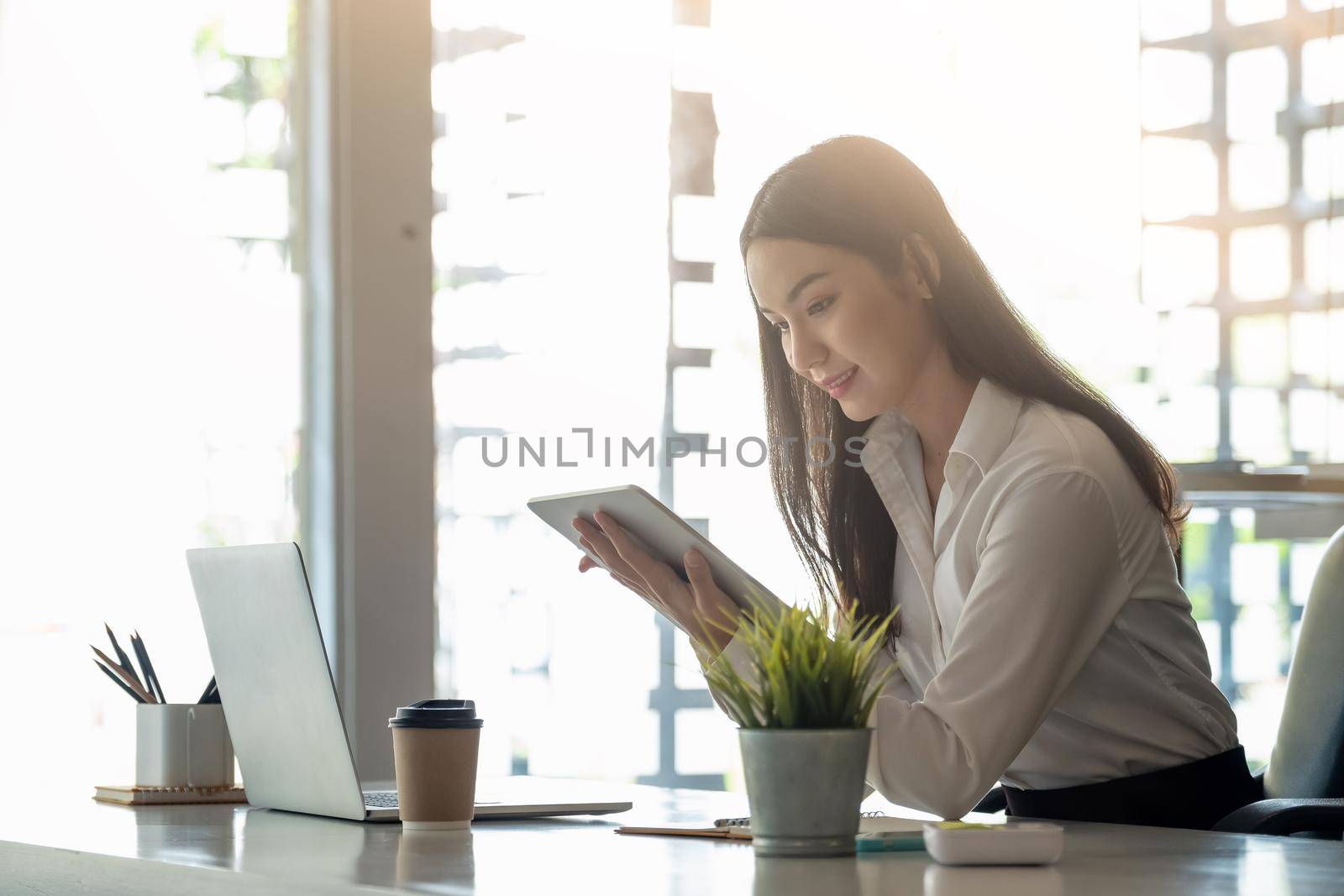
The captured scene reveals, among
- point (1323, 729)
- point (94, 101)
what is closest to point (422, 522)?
point (94, 101)

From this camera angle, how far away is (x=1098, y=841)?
1.14 m

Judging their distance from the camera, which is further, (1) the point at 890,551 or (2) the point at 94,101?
(2) the point at 94,101

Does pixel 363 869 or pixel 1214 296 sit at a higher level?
pixel 1214 296

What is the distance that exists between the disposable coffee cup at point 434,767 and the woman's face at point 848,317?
69 centimetres

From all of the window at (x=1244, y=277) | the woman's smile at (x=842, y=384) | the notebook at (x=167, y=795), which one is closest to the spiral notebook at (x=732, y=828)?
the notebook at (x=167, y=795)

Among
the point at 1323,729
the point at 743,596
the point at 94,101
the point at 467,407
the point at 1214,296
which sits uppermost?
the point at 94,101

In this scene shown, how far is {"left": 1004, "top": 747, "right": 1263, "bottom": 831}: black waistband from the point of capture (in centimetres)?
161

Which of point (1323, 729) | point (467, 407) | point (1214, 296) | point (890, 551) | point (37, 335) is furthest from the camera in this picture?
point (1214, 296)

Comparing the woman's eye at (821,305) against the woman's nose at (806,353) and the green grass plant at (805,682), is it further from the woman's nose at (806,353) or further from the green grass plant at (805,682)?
the green grass plant at (805,682)

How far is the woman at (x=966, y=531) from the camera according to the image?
1437mm

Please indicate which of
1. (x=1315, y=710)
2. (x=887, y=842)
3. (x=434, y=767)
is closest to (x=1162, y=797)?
(x=1315, y=710)

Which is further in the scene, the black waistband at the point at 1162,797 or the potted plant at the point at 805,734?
the black waistband at the point at 1162,797

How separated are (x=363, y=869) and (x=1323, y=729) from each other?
3.95 ft

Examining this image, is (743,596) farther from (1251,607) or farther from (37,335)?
(1251,607)
